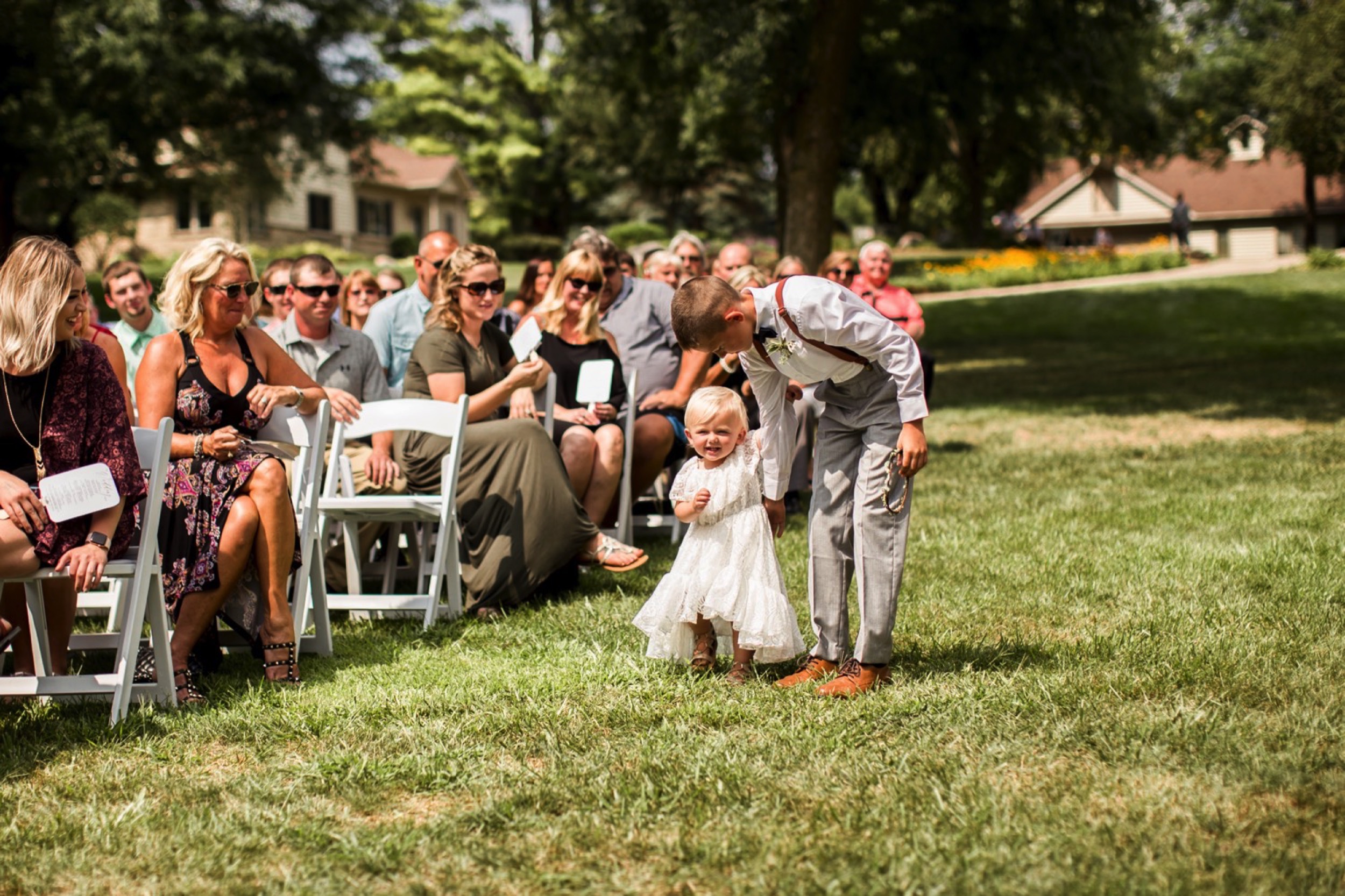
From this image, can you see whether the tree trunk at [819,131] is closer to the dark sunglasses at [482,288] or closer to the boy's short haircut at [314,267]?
the dark sunglasses at [482,288]

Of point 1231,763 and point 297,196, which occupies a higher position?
point 297,196

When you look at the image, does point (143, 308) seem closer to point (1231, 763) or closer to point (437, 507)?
point (437, 507)

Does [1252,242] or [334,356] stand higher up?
[1252,242]

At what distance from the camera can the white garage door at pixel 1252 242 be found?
215 feet

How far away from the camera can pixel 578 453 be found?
8.35 meters

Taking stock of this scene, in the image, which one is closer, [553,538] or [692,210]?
[553,538]

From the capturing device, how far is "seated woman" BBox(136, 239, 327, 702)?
569cm

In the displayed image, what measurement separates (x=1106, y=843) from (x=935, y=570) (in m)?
3.96

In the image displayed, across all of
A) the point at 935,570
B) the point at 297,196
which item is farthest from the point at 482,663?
the point at 297,196

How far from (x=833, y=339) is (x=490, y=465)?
3.10 meters

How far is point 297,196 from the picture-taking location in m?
54.0

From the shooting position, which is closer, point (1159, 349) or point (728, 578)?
point (728, 578)

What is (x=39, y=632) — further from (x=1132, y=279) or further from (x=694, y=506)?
(x=1132, y=279)

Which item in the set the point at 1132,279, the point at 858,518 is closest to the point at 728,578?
the point at 858,518
